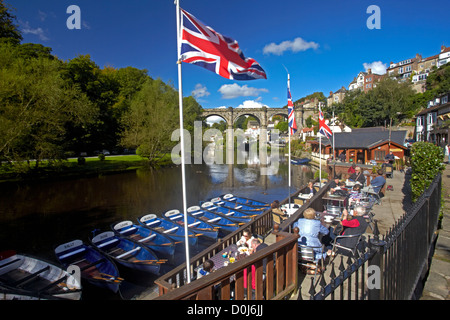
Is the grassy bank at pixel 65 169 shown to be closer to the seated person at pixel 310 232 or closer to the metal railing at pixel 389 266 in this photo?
the seated person at pixel 310 232

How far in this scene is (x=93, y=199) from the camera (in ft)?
69.3

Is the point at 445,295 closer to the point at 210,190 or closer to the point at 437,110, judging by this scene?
the point at 210,190

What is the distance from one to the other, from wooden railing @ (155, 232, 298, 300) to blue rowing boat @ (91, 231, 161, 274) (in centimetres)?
516

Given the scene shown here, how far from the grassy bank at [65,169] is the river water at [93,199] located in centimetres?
191

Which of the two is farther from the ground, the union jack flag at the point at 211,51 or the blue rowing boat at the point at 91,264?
the union jack flag at the point at 211,51

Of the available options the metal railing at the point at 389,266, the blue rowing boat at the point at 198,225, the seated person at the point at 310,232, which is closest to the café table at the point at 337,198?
the seated person at the point at 310,232

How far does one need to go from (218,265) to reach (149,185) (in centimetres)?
2306

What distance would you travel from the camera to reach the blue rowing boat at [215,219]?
1214 centimetres

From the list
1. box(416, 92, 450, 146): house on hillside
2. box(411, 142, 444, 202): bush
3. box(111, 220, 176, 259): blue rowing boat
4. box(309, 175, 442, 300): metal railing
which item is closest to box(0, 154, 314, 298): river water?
box(111, 220, 176, 259): blue rowing boat

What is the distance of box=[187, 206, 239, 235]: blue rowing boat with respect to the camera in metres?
12.1

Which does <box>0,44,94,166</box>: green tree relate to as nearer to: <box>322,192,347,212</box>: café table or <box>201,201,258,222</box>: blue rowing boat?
<box>201,201,258,222</box>: blue rowing boat

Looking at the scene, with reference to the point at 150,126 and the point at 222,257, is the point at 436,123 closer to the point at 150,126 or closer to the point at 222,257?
the point at 150,126

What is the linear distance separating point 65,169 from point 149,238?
26.2 metres

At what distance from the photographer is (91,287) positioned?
8188 mm
